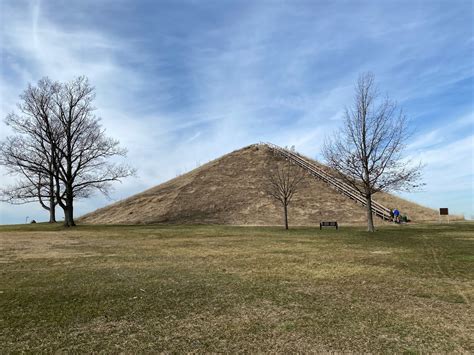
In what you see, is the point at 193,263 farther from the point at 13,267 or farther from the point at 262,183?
the point at 262,183

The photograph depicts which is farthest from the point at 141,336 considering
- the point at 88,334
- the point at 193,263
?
the point at 193,263

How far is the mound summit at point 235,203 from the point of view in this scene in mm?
42763

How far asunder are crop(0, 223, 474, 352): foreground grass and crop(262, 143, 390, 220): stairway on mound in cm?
2965

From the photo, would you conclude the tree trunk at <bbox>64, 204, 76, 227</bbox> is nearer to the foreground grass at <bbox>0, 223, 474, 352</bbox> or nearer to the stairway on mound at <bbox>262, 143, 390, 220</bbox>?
the foreground grass at <bbox>0, 223, 474, 352</bbox>

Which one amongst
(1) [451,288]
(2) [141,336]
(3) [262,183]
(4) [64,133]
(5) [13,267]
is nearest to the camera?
(2) [141,336]

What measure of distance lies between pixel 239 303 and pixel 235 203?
3903cm

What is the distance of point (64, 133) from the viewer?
39281mm

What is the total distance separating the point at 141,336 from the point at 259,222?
3477 centimetres

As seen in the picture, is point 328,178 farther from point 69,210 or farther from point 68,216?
point 68,216

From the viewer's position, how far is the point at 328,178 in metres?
55.2

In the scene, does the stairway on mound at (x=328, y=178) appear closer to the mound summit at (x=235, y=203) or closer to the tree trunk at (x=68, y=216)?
the mound summit at (x=235, y=203)

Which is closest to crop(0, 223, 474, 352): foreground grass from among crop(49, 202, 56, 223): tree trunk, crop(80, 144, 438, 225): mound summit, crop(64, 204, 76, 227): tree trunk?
crop(64, 204, 76, 227): tree trunk

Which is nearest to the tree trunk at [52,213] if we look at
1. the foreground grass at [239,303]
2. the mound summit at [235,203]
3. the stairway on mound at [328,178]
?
the mound summit at [235,203]

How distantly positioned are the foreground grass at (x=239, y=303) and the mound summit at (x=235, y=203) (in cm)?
2737
